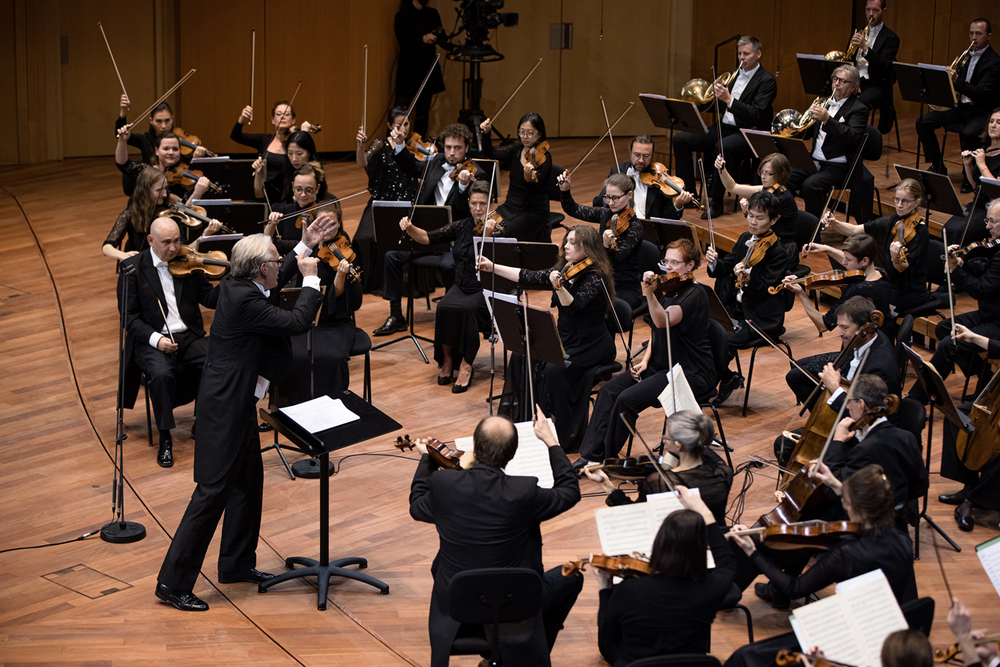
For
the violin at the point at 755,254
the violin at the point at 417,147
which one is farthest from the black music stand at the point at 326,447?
the violin at the point at 417,147

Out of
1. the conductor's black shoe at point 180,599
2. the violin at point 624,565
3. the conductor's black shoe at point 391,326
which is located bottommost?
the conductor's black shoe at point 180,599

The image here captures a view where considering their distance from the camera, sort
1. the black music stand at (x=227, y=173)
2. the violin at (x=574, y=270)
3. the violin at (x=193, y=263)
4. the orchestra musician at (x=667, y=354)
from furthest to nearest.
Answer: the black music stand at (x=227, y=173), the violin at (x=193, y=263), the violin at (x=574, y=270), the orchestra musician at (x=667, y=354)

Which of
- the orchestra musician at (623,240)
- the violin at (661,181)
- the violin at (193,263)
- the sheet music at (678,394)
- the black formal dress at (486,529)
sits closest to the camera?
the black formal dress at (486,529)

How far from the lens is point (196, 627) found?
3838mm

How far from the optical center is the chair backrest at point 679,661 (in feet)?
8.71

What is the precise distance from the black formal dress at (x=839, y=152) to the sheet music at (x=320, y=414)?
4.28 metres

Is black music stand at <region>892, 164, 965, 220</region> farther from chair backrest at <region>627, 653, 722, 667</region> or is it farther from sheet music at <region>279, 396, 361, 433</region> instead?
chair backrest at <region>627, 653, 722, 667</region>

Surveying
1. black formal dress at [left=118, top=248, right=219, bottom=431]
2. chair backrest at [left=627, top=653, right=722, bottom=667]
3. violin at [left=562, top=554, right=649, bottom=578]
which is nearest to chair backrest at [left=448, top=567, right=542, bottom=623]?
violin at [left=562, top=554, right=649, bottom=578]

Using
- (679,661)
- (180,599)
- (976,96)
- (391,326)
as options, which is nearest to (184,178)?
(391,326)

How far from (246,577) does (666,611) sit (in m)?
1.87

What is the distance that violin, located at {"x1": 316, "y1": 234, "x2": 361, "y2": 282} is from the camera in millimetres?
5508

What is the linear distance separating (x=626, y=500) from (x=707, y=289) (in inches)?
56.2

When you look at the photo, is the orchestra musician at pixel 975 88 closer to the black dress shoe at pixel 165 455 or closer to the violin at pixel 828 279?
the violin at pixel 828 279

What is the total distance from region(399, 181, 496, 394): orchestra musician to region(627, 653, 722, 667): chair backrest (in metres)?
3.40
